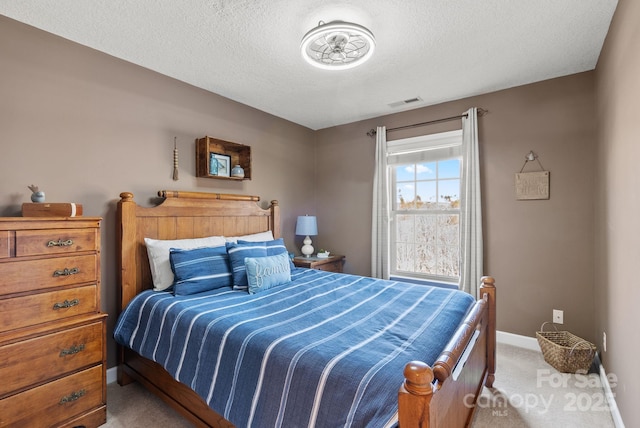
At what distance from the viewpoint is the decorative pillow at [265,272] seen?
2.40m

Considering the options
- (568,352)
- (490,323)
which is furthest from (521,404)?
(568,352)

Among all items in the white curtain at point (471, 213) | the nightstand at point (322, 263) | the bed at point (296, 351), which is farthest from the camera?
the nightstand at point (322, 263)

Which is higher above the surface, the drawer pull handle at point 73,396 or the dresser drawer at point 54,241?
the dresser drawer at point 54,241

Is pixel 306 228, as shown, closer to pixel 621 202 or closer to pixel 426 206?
pixel 426 206

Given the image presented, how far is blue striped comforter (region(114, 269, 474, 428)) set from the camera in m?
1.19

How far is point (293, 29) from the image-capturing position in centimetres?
211

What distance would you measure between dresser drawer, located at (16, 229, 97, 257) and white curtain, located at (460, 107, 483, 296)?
10.5 feet

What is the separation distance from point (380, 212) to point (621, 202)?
2257 millimetres

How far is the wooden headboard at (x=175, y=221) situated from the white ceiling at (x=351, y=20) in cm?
113

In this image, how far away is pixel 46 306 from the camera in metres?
1.75

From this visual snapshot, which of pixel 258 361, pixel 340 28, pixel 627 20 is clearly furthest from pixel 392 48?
pixel 258 361

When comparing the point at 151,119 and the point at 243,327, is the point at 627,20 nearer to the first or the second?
the point at 243,327

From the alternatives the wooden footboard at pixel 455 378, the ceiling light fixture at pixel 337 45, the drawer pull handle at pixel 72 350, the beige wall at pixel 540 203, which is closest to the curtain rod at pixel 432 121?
the beige wall at pixel 540 203

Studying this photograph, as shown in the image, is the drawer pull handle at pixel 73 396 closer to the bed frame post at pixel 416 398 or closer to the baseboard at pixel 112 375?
the baseboard at pixel 112 375
